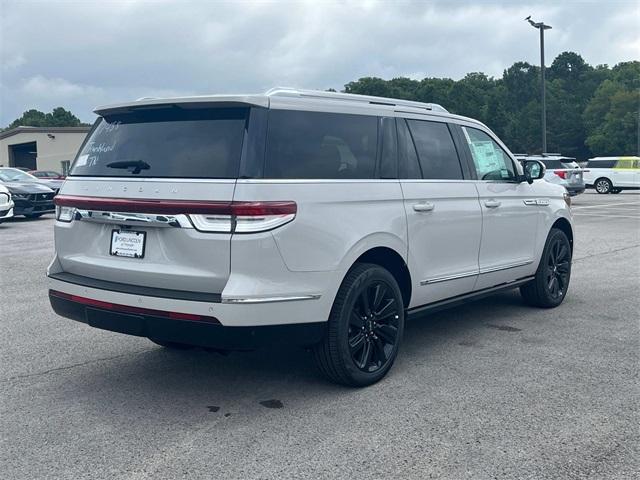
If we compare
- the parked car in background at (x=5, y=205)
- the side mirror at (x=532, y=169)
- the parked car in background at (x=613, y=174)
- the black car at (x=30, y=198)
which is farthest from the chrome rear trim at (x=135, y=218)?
the parked car in background at (x=613, y=174)

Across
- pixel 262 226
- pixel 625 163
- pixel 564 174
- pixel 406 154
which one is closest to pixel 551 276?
pixel 406 154

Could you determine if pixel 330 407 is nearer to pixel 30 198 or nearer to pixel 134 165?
pixel 134 165

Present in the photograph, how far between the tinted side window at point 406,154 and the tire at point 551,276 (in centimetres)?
233

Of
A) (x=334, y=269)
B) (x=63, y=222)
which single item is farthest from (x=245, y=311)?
(x=63, y=222)

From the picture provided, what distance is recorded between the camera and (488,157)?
609 cm

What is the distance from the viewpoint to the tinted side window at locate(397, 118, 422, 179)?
197 inches

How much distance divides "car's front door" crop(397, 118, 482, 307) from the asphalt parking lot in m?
0.59

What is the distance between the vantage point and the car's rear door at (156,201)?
3.87 metres

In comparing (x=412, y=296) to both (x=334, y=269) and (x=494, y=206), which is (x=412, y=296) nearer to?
(x=334, y=269)

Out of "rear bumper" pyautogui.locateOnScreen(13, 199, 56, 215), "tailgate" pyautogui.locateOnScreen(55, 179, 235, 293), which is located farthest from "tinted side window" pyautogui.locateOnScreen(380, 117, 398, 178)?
"rear bumper" pyautogui.locateOnScreen(13, 199, 56, 215)

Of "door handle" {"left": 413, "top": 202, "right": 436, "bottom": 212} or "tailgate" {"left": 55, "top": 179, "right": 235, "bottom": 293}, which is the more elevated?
"door handle" {"left": 413, "top": 202, "right": 436, "bottom": 212}

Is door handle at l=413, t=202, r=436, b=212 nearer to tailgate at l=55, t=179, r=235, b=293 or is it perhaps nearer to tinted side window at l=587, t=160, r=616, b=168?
tailgate at l=55, t=179, r=235, b=293

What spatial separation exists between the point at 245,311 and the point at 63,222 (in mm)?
1612

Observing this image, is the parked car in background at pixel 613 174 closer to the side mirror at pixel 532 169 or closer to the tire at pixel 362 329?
the side mirror at pixel 532 169
